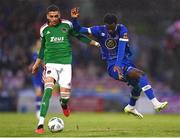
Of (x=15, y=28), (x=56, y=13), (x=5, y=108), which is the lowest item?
(x=5, y=108)

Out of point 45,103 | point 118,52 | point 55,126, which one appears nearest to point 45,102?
point 45,103

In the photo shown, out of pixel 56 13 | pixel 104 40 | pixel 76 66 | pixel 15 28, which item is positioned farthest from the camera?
pixel 76 66

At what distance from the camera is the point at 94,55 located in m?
30.3

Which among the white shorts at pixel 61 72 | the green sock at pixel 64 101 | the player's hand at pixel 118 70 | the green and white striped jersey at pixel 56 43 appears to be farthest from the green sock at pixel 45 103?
the player's hand at pixel 118 70

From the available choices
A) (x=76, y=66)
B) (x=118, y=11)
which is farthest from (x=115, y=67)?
(x=76, y=66)

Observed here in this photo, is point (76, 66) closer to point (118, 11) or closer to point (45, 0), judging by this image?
point (45, 0)

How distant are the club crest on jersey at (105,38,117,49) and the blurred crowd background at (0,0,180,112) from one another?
27.2 ft

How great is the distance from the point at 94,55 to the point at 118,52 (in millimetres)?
14242

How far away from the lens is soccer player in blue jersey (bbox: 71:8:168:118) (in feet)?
52.5

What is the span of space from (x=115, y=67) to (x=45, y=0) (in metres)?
9.04

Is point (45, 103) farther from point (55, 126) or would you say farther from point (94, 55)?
point (94, 55)

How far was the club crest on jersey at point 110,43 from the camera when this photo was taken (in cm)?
1648

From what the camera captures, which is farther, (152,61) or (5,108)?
(152,61)

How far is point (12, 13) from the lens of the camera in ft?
83.4
